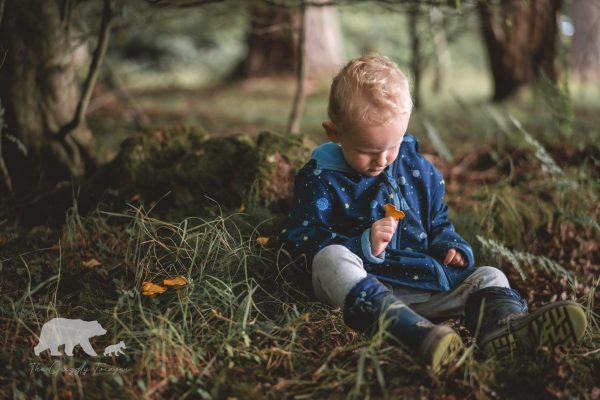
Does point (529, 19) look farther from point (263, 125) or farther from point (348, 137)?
point (348, 137)

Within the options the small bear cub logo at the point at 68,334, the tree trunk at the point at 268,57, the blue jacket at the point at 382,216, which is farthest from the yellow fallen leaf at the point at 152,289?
the tree trunk at the point at 268,57

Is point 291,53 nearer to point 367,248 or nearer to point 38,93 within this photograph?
point 38,93

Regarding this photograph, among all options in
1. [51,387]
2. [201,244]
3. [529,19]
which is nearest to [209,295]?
[201,244]

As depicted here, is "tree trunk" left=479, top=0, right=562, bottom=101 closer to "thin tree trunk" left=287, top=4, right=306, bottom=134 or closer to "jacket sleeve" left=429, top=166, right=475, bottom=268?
"thin tree trunk" left=287, top=4, right=306, bottom=134

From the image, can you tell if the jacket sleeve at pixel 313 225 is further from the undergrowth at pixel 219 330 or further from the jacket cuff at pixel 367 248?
the undergrowth at pixel 219 330

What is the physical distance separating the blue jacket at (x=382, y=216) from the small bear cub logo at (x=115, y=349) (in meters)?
0.87

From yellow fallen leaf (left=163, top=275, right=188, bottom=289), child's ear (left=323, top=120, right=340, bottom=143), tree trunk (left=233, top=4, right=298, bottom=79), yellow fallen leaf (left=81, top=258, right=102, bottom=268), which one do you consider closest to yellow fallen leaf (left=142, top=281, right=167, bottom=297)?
yellow fallen leaf (left=163, top=275, right=188, bottom=289)

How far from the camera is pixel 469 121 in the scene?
7.04 m

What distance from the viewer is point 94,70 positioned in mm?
3576

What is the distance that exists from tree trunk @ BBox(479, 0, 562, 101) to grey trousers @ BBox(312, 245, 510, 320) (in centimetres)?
520

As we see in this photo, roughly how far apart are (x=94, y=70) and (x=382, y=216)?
7.10 ft

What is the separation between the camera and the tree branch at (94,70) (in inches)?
132

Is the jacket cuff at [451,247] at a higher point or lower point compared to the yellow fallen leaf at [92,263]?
higher

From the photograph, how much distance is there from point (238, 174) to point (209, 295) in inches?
48.3
